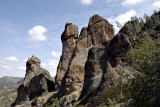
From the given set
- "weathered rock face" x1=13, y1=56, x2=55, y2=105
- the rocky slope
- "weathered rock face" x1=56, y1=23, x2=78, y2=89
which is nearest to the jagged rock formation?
the rocky slope

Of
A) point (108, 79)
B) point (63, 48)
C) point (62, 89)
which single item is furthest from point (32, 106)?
point (108, 79)

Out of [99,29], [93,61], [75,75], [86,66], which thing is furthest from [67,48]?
[93,61]

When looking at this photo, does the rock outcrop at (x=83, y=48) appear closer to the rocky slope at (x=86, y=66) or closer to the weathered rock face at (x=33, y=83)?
the rocky slope at (x=86, y=66)

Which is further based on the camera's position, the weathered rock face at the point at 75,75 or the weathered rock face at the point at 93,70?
→ the weathered rock face at the point at 75,75

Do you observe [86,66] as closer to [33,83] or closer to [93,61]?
[93,61]

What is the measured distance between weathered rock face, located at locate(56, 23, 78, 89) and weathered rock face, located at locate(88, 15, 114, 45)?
1031cm

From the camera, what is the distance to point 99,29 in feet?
141

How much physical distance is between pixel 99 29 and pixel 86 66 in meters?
18.9

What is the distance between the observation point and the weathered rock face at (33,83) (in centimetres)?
6028

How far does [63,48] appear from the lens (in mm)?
53812

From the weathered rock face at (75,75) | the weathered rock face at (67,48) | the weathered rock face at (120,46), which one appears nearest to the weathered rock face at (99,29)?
the weathered rock face at (75,75)

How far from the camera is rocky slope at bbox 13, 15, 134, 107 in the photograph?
19969 millimetres

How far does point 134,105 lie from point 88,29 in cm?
3904

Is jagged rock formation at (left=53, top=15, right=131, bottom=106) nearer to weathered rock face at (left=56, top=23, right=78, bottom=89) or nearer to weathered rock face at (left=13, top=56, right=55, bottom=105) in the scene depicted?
weathered rock face at (left=56, top=23, right=78, bottom=89)
